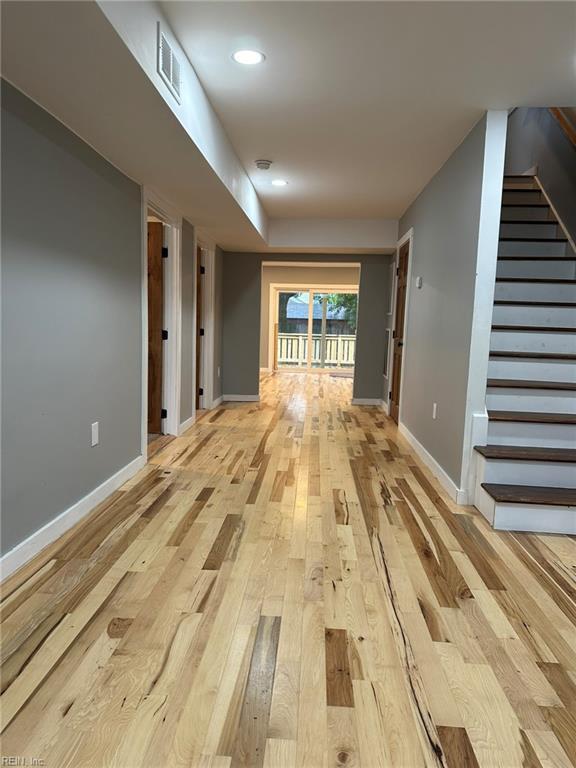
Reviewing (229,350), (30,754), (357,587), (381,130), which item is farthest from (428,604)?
(229,350)

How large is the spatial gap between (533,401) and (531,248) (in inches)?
73.8

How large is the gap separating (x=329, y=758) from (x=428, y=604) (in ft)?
2.69

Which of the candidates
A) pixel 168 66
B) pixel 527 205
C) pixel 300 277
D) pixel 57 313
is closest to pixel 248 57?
pixel 168 66

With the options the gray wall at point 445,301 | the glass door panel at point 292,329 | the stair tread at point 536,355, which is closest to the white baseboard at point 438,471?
the gray wall at point 445,301

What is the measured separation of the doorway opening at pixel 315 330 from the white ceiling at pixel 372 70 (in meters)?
6.91

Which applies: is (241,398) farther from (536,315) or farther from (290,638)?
(290,638)

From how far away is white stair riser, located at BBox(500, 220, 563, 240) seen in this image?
4.41 m

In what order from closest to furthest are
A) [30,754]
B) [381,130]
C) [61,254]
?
1. [30,754]
2. [61,254]
3. [381,130]

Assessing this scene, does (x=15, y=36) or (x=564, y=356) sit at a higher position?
(x=15, y=36)

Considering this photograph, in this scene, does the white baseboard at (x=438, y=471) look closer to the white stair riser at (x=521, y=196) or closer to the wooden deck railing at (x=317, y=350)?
the white stair riser at (x=521, y=196)

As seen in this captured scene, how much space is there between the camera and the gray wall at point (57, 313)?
6.28 feet

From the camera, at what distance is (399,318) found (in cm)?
543

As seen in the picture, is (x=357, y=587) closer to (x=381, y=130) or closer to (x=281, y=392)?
(x=381, y=130)

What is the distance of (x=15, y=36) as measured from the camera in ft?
4.86
